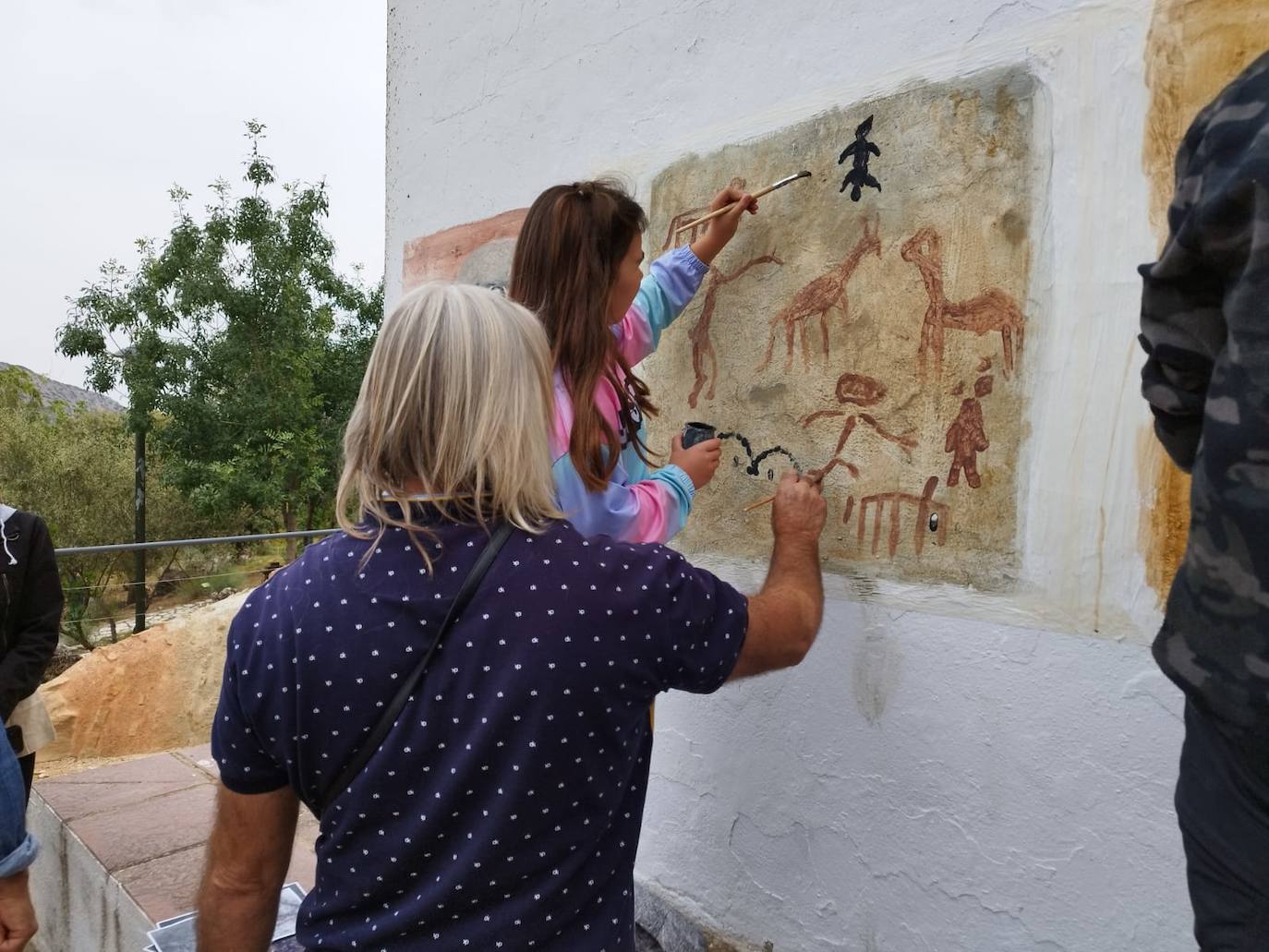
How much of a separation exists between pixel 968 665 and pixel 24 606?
2963mm

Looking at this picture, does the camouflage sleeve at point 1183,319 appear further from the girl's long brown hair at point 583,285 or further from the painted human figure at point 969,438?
the girl's long brown hair at point 583,285

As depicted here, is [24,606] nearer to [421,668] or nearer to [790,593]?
[421,668]

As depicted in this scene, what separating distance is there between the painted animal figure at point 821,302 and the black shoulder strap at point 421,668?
3.75 feet

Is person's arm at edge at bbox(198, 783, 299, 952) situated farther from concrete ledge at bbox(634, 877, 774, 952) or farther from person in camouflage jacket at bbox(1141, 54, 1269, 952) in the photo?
concrete ledge at bbox(634, 877, 774, 952)

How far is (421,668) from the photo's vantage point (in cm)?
122

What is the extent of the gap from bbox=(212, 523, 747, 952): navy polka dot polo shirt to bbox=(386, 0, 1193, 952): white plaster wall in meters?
0.81

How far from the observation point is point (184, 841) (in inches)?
136

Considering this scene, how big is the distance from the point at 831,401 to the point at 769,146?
0.67 metres

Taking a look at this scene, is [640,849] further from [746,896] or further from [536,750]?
[536,750]

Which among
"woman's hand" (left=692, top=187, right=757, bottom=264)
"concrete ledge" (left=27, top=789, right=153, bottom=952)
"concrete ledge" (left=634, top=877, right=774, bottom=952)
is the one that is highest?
"woman's hand" (left=692, top=187, right=757, bottom=264)

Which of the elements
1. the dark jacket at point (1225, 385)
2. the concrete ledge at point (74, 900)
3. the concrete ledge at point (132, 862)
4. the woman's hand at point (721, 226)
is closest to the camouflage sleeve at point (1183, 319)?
the dark jacket at point (1225, 385)

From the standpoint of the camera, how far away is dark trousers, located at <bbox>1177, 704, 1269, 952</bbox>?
0.89 m

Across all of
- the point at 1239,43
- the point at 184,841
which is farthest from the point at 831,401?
the point at 184,841

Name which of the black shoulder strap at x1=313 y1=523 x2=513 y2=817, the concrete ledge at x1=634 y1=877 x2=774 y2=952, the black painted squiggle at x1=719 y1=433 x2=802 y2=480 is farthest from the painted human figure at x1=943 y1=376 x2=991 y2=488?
the concrete ledge at x1=634 y1=877 x2=774 y2=952
